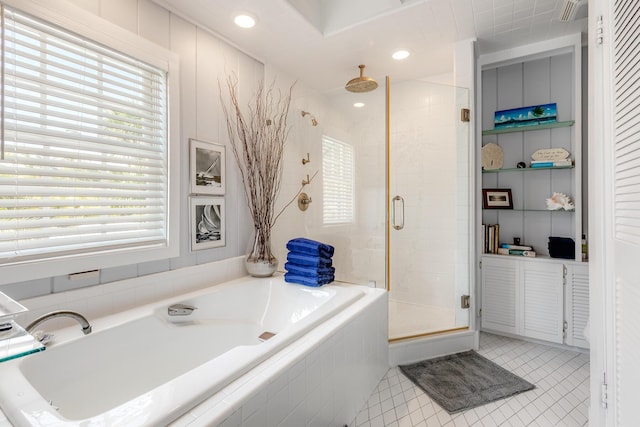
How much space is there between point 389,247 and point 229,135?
1.53 m

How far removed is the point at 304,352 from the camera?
1194mm

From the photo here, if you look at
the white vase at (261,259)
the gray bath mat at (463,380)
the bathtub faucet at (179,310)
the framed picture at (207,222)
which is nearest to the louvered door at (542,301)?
the gray bath mat at (463,380)

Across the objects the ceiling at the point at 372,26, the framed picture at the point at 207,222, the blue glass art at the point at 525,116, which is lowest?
the framed picture at the point at 207,222

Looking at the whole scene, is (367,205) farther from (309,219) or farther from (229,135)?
(229,135)

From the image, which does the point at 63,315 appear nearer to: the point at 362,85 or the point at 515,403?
the point at 515,403

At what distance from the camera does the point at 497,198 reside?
2.77 meters

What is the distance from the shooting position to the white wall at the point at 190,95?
5.15 feet

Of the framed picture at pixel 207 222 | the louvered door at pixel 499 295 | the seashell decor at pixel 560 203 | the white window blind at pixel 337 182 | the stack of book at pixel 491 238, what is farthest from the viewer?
the white window blind at pixel 337 182

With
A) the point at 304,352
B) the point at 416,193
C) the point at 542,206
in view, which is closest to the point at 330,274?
the point at 304,352

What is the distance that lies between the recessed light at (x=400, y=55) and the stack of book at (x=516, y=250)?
5.89 feet

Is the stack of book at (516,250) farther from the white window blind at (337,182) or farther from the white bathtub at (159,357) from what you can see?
the white bathtub at (159,357)

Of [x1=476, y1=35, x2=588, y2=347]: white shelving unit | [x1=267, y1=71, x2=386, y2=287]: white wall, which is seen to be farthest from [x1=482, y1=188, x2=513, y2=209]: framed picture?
[x1=267, y1=71, x2=386, y2=287]: white wall

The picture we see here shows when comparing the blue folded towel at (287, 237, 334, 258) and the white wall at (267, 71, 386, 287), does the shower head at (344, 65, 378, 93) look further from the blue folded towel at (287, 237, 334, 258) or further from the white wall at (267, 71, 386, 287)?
the blue folded towel at (287, 237, 334, 258)

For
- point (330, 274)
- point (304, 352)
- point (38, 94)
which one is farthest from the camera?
point (330, 274)
